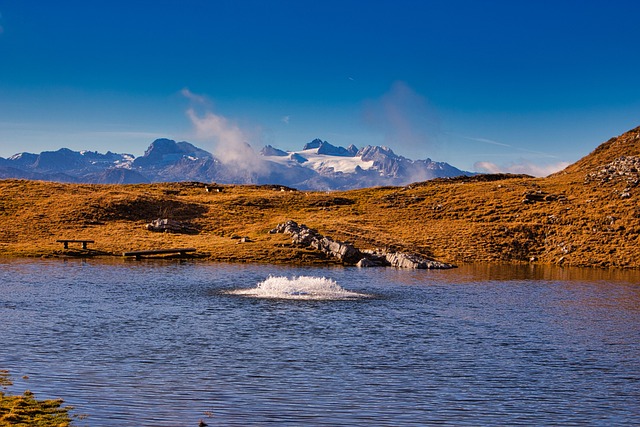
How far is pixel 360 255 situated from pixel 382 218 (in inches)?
1317

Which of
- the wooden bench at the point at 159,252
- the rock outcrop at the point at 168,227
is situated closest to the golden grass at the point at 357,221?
the rock outcrop at the point at 168,227

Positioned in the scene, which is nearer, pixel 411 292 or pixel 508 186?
pixel 411 292

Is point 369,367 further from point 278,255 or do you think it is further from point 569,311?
point 278,255

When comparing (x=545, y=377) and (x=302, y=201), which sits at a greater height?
(x=302, y=201)

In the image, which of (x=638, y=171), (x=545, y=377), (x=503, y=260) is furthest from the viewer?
(x=638, y=171)

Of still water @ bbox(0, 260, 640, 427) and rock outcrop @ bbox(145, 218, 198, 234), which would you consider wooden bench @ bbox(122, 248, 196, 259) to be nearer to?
rock outcrop @ bbox(145, 218, 198, 234)

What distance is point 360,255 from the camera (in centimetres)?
9331

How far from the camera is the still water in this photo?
24.0 metres

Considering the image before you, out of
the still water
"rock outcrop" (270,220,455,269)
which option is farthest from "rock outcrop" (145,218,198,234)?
the still water

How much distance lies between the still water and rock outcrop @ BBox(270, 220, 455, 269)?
88.7 feet

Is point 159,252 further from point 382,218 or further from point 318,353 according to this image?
point 318,353

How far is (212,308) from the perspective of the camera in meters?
46.9

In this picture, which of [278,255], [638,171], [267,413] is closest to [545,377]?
[267,413]

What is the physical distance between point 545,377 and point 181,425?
1639 cm
